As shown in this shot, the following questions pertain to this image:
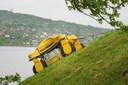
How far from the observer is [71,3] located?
7.29 metres

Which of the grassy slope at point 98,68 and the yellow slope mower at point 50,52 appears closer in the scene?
the grassy slope at point 98,68

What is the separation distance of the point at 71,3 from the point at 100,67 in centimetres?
422

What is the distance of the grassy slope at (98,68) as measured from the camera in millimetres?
9704

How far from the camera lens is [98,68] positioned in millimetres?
10945

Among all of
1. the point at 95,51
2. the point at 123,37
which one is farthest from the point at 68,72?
the point at 123,37

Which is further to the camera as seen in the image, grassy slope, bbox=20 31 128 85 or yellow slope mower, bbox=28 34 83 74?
yellow slope mower, bbox=28 34 83 74

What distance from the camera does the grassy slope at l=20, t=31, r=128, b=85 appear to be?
31.8 feet

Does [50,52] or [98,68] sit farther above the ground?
[50,52]

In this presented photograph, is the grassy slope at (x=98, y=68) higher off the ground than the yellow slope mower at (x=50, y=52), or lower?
lower

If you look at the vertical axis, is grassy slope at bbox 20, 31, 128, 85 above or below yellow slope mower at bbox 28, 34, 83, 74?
below

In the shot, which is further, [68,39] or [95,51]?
[68,39]

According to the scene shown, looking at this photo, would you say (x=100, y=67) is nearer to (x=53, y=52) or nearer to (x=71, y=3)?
(x=71, y=3)

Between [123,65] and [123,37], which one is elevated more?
[123,37]

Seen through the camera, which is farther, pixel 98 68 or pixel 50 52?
pixel 50 52
